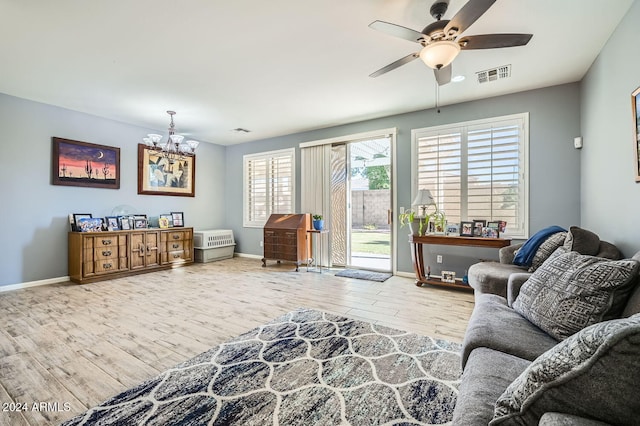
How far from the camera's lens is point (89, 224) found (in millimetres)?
4586

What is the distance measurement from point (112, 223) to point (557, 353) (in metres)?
5.93

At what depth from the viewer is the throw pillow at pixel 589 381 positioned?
695mm

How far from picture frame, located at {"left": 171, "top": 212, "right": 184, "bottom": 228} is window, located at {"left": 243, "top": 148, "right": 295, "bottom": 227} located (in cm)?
138

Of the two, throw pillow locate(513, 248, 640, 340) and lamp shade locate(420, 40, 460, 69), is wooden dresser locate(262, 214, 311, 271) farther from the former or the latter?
throw pillow locate(513, 248, 640, 340)

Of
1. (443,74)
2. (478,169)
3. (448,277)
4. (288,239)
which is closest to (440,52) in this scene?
(443,74)

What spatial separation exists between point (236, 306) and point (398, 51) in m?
3.34

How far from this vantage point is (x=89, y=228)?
15.0 feet

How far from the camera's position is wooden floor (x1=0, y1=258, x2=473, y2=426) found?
1860 mm

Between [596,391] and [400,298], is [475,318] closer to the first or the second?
[596,391]

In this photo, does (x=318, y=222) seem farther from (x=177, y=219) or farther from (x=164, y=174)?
(x=164, y=174)

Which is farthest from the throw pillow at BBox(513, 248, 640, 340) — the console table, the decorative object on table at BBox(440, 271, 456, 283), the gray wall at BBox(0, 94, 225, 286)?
the gray wall at BBox(0, 94, 225, 286)

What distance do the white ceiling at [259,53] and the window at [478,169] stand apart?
0.49 m

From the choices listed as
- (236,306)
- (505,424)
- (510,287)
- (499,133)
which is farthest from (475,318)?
(499,133)

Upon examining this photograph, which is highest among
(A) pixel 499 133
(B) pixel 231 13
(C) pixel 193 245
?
(B) pixel 231 13
